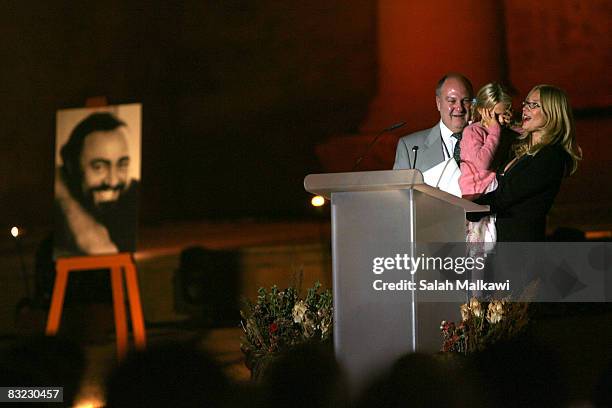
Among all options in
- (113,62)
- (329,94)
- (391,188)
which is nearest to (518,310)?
(391,188)

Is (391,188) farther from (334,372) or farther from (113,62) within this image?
(113,62)

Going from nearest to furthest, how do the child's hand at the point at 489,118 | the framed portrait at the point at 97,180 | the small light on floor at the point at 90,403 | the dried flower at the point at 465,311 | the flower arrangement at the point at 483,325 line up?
1. the small light on floor at the point at 90,403
2. the flower arrangement at the point at 483,325
3. the dried flower at the point at 465,311
4. the child's hand at the point at 489,118
5. the framed portrait at the point at 97,180

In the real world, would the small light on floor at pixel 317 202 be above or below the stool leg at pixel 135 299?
above

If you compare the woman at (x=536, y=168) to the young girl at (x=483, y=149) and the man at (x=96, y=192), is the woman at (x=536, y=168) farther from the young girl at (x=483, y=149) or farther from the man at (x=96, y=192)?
the man at (x=96, y=192)

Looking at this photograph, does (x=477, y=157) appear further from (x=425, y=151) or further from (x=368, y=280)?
(x=368, y=280)

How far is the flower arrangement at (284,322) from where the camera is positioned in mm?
3297

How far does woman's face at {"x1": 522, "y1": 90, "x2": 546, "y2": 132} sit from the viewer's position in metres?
3.12

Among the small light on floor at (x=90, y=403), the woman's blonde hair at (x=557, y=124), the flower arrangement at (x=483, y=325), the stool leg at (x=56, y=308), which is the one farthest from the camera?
the stool leg at (x=56, y=308)

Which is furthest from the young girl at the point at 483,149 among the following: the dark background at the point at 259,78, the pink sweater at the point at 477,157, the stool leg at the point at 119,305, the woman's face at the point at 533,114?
the stool leg at the point at 119,305

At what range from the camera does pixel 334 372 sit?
208 centimetres

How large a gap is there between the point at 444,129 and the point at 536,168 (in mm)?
607

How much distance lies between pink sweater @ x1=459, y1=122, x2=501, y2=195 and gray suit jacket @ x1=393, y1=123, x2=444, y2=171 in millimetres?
402

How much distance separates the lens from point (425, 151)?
12.1 feet

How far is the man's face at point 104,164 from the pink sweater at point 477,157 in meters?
2.64
